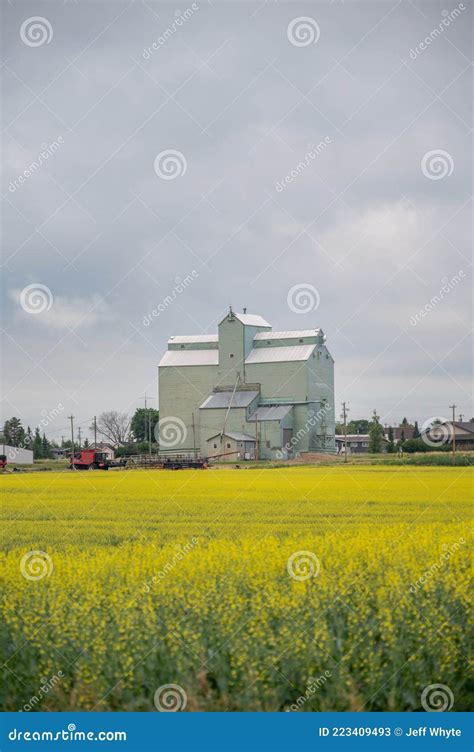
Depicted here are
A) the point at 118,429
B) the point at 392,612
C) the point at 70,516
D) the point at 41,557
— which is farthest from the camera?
the point at 118,429

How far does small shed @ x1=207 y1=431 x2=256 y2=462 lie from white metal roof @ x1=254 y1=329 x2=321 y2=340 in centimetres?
1015

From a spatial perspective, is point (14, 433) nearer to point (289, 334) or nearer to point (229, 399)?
point (229, 399)

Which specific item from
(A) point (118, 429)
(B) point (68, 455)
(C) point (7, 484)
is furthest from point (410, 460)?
(A) point (118, 429)

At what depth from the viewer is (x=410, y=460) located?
4966cm

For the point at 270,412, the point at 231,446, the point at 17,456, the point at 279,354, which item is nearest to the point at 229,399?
the point at 270,412

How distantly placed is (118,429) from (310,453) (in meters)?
22.8

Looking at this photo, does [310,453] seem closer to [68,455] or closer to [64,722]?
[68,455]

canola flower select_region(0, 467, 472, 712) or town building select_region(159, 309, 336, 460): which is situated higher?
town building select_region(159, 309, 336, 460)

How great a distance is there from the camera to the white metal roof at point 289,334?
76594 millimetres

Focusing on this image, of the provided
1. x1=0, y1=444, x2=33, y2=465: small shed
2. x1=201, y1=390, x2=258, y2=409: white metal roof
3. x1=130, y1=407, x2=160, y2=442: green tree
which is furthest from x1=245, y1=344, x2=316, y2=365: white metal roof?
x1=0, y1=444, x2=33, y2=465: small shed

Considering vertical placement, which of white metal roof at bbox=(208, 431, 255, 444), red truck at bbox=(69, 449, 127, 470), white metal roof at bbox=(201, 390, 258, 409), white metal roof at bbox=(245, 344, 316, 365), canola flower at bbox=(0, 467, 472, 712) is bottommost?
canola flower at bbox=(0, 467, 472, 712)

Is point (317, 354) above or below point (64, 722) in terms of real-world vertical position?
above

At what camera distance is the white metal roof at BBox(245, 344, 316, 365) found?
245ft

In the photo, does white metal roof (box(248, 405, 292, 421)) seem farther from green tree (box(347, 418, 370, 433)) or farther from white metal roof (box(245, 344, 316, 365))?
green tree (box(347, 418, 370, 433))
